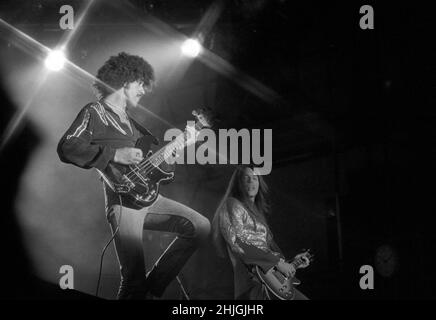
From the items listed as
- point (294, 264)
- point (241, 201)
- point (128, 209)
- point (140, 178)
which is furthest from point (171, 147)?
point (294, 264)

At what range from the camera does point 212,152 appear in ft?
14.3

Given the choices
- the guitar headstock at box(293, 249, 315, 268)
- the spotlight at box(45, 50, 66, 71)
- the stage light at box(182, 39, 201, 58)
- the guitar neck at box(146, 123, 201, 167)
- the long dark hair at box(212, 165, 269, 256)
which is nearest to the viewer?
the guitar neck at box(146, 123, 201, 167)

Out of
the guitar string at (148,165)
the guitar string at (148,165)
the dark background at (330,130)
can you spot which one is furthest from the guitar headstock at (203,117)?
the guitar string at (148,165)

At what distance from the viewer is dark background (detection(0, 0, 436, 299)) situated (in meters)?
4.06

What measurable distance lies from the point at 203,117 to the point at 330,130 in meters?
1.13

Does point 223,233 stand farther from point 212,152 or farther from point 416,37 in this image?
point 416,37

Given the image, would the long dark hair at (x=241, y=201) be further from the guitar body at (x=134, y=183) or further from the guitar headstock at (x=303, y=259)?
the guitar body at (x=134, y=183)

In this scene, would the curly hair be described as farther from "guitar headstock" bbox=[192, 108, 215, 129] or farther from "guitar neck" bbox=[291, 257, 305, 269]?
"guitar neck" bbox=[291, 257, 305, 269]

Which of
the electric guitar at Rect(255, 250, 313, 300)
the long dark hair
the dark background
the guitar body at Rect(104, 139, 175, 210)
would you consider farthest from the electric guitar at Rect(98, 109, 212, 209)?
the electric guitar at Rect(255, 250, 313, 300)

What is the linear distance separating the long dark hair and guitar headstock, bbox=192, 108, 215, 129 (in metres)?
0.46

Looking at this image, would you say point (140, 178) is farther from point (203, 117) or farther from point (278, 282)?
point (278, 282)

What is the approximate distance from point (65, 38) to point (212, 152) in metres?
1.68

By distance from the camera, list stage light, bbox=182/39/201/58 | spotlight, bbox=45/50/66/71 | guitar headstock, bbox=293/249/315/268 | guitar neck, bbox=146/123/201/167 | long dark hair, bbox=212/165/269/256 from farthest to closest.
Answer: stage light, bbox=182/39/201/58 < spotlight, bbox=45/50/66/71 < long dark hair, bbox=212/165/269/256 < guitar headstock, bbox=293/249/315/268 < guitar neck, bbox=146/123/201/167

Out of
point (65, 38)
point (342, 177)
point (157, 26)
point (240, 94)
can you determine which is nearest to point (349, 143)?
point (342, 177)
